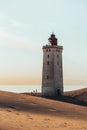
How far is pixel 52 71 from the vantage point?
215 ft

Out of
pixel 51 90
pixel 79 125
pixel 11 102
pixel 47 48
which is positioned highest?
pixel 47 48

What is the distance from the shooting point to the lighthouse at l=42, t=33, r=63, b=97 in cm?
6562

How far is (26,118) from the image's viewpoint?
925 inches

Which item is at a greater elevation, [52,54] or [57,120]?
[52,54]

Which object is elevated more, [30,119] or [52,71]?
[52,71]

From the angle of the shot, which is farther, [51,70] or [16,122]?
[51,70]

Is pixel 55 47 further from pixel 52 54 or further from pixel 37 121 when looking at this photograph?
pixel 37 121

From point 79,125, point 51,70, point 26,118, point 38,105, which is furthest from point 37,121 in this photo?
point 51,70

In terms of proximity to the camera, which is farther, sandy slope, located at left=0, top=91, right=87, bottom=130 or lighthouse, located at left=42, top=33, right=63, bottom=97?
lighthouse, located at left=42, top=33, right=63, bottom=97

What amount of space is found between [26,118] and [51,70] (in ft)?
139

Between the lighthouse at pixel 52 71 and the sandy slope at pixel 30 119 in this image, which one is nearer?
the sandy slope at pixel 30 119

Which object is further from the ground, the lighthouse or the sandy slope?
the lighthouse

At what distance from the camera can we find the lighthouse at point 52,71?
65625 mm

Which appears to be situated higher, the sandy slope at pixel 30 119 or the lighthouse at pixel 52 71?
the lighthouse at pixel 52 71
